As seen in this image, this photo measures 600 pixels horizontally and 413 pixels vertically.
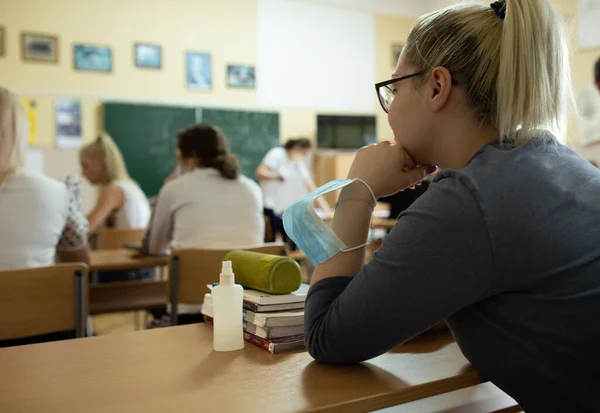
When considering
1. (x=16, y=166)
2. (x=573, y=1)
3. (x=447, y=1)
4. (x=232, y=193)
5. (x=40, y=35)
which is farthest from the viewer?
(x=573, y=1)

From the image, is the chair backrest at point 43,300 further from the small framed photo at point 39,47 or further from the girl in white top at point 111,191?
the small framed photo at point 39,47

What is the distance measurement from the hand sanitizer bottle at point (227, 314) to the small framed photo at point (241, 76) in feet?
20.5

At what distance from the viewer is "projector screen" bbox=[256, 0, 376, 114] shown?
739 centimetres

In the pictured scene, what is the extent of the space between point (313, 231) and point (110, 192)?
123 inches

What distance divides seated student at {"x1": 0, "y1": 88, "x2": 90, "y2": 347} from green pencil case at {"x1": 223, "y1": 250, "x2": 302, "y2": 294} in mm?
1025

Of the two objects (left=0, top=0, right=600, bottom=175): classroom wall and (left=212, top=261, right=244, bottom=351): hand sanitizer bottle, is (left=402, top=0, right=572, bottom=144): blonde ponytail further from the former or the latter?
(left=0, top=0, right=600, bottom=175): classroom wall

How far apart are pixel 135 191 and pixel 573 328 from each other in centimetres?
353

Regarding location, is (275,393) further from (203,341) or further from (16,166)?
(16,166)

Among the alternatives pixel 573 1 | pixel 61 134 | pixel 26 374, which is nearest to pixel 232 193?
pixel 26 374

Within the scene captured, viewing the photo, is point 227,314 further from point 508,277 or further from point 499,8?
point 499,8

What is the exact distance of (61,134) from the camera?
6.29 metres

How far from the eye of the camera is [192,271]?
2.38 metres

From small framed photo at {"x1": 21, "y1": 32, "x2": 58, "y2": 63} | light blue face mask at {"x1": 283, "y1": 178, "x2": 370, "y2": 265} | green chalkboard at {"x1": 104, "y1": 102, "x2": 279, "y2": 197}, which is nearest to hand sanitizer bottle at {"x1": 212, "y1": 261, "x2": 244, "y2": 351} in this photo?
light blue face mask at {"x1": 283, "y1": 178, "x2": 370, "y2": 265}

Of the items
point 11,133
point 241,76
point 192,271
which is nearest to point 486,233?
point 192,271
